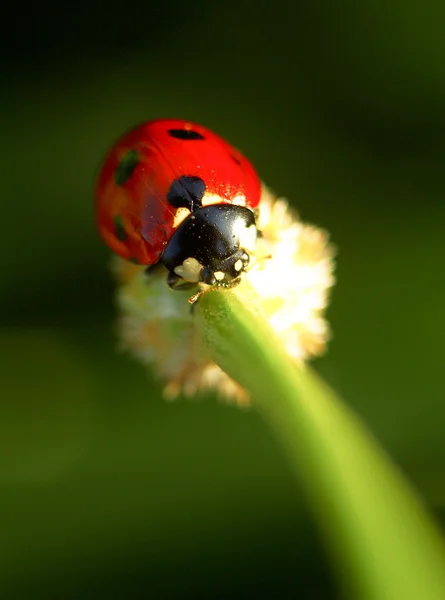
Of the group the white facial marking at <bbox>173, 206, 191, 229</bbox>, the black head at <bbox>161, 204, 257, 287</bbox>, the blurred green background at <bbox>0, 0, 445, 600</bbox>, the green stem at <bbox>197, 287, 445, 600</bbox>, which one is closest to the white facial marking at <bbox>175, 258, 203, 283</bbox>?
the black head at <bbox>161, 204, 257, 287</bbox>

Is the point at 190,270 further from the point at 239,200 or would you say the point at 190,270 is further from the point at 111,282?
the point at 111,282

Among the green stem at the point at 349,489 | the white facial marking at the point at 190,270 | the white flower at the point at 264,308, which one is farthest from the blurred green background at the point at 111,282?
the green stem at the point at 349,489

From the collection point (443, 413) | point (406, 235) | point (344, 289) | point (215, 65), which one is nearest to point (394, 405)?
point (443, 413)


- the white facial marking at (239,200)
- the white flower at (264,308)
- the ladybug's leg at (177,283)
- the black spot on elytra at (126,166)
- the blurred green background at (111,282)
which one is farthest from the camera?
the blurred green background at (111,282)

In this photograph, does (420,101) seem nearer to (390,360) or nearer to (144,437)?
(390,360)

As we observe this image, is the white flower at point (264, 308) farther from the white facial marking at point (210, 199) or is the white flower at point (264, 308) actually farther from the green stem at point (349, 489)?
the green stem at point (349, 489)

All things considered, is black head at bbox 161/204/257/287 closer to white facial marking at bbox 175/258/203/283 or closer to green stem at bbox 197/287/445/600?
white facial marking at bbox 175/258/203/283
